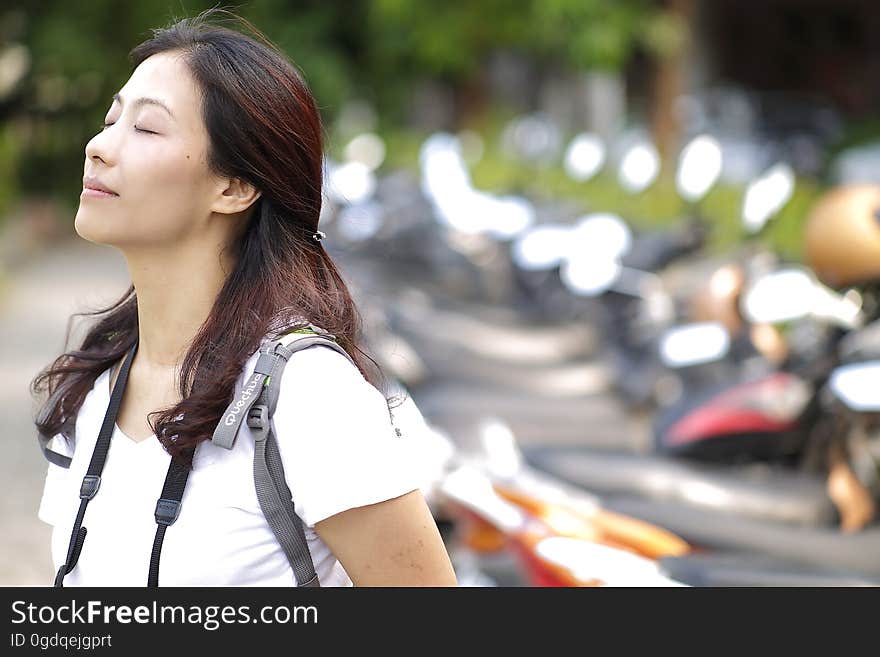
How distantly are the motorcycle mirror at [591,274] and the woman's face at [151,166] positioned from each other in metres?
4.48

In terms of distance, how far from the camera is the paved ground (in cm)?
515

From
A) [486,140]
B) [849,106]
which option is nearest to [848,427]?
[486,140]

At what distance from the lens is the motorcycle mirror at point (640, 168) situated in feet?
22.7

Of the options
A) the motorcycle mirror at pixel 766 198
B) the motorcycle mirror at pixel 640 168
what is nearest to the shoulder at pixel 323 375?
the motorcycle mirror at pixel 766 198

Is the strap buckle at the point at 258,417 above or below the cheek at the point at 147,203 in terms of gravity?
below

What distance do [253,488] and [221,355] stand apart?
0.19 meters

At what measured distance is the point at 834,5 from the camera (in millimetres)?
21625

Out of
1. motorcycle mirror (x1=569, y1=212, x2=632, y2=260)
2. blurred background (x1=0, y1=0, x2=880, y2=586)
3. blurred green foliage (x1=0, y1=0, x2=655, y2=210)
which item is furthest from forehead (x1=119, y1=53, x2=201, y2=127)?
blurred green foliage (x1=0, y1=0, x2=655, y2=210)

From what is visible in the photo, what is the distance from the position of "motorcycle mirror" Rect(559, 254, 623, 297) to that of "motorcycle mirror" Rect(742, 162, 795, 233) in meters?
1.10

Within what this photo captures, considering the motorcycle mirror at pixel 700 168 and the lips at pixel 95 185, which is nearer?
the lips at pixel 95 185

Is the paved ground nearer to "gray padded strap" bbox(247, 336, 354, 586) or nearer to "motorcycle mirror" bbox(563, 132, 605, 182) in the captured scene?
"gray padded strap" bbox(247, 336, 354, 586)

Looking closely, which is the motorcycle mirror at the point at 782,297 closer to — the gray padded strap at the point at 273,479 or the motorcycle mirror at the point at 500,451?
the motorcycle mirror at the point at 500,451

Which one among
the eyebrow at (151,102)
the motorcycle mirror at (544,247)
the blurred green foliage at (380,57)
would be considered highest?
the blurred green foliage at (380,57)

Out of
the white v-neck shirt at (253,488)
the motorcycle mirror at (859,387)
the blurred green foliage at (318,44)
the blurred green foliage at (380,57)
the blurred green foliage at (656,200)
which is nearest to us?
the white v-neck shirt at (253,488)
